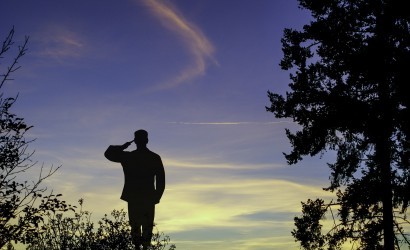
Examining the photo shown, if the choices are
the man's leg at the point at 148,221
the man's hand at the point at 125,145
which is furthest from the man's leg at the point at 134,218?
the man's hand at the point at 125,145

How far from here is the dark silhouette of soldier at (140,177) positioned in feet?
51.4

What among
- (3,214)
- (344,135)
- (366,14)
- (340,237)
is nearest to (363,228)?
(340,237)

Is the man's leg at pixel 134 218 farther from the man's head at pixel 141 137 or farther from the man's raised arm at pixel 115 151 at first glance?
the man's head at pixel 141 137

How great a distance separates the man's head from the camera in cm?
1557

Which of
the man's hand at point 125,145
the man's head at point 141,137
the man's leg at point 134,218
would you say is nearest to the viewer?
the man's leg at point 134,218

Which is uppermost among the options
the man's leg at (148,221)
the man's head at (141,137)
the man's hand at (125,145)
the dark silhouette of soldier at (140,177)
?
the man's head at (141,137)

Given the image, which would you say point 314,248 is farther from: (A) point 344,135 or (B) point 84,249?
(B) point 84,249

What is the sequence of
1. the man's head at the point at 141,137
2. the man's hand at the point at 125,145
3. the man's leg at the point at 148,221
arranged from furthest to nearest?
the man's hand at the point at 125,145
the man's head at the point at 141,137
the man's leg at the point at 148,221

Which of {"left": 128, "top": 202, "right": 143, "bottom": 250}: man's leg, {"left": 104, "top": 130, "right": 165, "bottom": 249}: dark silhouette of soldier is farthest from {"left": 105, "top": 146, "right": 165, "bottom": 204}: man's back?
{"left": 128, "top": 202, "right": 143, "bottom": 250}: man's leg

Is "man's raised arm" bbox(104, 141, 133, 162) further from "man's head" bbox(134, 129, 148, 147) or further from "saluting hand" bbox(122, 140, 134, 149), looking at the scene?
"man's head" bbox(134, 129, 148, 147)

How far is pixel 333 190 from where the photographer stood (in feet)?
55.8

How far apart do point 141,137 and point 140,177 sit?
4.30 feet

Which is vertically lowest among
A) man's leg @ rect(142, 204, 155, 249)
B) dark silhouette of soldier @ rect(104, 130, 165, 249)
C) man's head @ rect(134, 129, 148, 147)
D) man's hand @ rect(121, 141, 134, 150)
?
man's leg @ rect(142, 204, 155, 249)

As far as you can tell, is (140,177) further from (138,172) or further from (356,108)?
(356,108)
